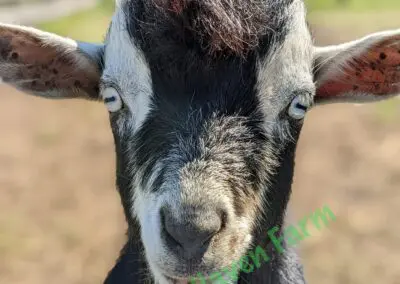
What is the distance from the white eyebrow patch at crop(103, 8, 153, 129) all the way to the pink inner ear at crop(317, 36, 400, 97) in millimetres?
1131

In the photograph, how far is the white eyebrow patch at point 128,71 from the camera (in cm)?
390

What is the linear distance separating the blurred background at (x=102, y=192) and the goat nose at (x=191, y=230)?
293 centimetres

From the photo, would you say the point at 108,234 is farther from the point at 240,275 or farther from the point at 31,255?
the point at 240,275

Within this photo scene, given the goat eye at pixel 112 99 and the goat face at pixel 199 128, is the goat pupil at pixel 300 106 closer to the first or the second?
the goat face at pixel 199 128

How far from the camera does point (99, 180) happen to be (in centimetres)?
1036

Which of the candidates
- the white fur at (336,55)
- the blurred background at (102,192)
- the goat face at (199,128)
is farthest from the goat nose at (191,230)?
the blurred background at (102,192)

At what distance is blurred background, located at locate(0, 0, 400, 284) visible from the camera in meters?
8.30

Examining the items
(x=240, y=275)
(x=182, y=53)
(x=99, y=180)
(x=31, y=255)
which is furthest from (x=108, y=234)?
(x=182, y=53)

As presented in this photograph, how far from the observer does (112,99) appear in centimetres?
410

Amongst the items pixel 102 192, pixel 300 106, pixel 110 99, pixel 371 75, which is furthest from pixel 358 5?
pixel 110 99

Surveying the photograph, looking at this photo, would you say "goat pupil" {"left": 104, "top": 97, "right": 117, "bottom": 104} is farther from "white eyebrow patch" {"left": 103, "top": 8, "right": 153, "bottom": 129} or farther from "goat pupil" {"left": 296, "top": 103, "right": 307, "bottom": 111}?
"goat pupil" {"left": 296, "top": 103, "right": 307, "bottom": 111}

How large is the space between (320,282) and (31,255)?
3193 millimetres

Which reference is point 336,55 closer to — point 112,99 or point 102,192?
point 112,99

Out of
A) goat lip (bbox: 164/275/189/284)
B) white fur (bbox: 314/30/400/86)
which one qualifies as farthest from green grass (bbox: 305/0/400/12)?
goat lip (bbox: 164/275/189/284)
